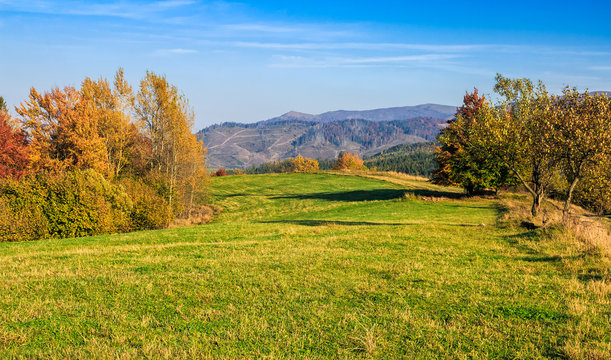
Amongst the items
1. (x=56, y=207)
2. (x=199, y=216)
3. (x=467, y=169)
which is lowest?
(x=199, y=216)

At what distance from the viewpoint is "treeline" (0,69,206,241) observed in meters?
28.9

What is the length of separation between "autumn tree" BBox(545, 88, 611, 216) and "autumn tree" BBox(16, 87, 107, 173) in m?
44.1

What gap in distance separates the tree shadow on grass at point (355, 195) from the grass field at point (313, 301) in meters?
37.2

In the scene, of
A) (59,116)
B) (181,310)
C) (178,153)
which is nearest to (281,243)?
(181,310)

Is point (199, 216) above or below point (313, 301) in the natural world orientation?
below

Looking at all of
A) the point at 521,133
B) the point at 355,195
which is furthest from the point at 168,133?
the point at 521,133

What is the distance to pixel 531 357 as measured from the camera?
6.36 meters

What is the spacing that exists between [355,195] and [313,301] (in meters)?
50.7

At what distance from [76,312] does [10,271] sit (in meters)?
6.89

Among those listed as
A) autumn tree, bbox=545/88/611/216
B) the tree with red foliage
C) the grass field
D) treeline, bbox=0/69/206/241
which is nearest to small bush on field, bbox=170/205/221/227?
treeline, bbox=0/69/206/241

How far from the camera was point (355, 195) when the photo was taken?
59.3 metres

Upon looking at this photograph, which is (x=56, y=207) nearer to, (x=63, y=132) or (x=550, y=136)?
(x=63, y=132)

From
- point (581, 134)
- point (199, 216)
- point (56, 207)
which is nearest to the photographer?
point (581, 134)

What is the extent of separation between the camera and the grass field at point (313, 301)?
6754 mm
